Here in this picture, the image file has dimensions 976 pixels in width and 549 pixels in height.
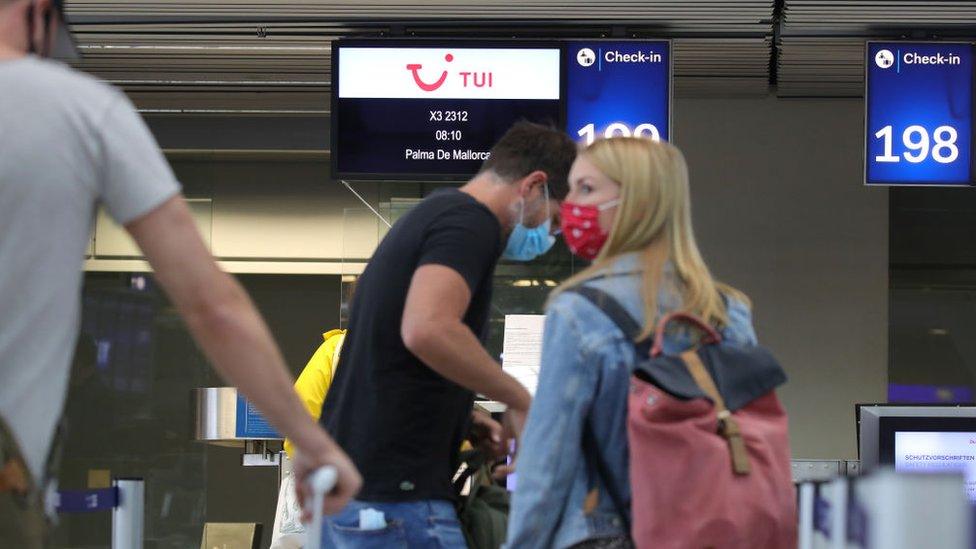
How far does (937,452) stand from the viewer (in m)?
5.89

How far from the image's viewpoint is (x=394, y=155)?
7637 mm

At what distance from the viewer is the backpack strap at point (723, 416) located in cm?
254

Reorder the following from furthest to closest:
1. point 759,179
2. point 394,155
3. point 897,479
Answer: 1. point 759,179
2. point 394,155
3. point 897,479

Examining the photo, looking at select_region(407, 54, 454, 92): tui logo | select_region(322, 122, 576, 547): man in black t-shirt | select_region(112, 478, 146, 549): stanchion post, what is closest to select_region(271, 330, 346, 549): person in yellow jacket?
select_region(112, 478, 146, 549): stanchion post

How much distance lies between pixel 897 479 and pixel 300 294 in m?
10.8

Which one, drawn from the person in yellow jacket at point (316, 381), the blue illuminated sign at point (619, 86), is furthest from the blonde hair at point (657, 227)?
the blue illuminated sign at point (619, 86)

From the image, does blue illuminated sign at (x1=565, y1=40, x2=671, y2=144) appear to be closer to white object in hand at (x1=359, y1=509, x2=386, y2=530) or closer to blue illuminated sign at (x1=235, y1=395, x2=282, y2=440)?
blue illuminated sign at (x1=235, y1=395, x2=282, y2=440)

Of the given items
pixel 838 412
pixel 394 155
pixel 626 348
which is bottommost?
pixel 838 412

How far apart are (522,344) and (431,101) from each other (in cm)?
148

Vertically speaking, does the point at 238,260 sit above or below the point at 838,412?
above

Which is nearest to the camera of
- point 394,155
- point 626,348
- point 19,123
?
point 19,123

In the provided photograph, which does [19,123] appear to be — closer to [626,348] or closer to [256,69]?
[626,348]

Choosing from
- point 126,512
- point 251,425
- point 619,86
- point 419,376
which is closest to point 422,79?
point 619,86

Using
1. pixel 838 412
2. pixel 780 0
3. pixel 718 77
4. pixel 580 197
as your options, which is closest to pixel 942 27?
pixel 780 0
